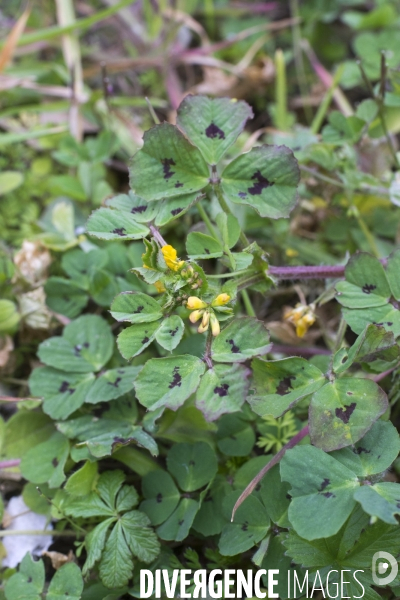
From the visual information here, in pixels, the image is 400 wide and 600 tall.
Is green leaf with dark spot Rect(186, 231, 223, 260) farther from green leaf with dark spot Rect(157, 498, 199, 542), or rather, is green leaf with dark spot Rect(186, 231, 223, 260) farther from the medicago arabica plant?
green leaf with dark spot Rect(157, 498, 199, 542)

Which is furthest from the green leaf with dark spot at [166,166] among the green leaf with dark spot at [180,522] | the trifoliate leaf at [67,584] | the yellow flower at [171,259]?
the trifoliate leaf at [67,584]

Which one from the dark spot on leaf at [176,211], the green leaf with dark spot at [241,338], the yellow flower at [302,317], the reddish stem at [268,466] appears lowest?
the reddish stem at [268,466]

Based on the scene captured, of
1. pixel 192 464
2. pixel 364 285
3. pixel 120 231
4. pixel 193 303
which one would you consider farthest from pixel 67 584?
pixel 364 285

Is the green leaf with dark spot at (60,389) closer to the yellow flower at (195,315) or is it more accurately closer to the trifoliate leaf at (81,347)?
the trifoliate leaf at (81,347)

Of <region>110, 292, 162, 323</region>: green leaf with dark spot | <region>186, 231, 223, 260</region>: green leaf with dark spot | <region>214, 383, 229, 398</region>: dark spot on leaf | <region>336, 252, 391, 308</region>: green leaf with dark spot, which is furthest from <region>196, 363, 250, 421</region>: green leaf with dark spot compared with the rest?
<region>336, 252, 391, 308</region>: green leaf with dark spot

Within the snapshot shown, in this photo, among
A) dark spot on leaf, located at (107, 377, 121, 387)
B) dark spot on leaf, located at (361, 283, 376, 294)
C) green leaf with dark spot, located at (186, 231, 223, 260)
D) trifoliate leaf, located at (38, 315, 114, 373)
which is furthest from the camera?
trifoliate leaf, located at (38, 315, 114, 373)

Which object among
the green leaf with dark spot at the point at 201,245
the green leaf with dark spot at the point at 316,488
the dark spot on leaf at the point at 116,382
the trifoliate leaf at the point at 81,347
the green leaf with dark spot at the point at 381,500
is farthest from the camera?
the trifoliate leaf at the point at 81,347
